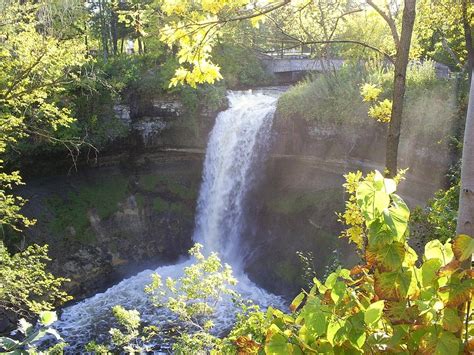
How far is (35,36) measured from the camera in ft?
23.9

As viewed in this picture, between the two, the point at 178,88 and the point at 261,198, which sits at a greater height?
the point at 178,88

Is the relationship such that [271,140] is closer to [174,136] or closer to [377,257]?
[174,136]

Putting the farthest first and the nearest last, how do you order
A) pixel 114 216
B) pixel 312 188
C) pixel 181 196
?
1. pixel 181 196
2. pixel 114 216
3. pixel 312 188

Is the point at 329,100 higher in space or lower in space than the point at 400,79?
lower

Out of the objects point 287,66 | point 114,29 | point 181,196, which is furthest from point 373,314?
point 114,29

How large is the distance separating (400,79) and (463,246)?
3265 millimetres

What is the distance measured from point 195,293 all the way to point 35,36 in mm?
5454

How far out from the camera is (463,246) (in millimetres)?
1419

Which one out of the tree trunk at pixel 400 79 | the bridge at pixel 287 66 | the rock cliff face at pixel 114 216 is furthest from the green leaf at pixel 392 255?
the bridge at pixel 287 66

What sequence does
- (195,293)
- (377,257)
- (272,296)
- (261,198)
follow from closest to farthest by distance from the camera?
1. (377,257)
2. (195,293)
3. (272,296)
4. (261,198)

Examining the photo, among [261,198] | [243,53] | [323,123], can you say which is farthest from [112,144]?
[243,53]

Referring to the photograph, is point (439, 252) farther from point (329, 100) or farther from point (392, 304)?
point (329, 100)

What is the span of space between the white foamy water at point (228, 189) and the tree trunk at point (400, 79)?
7.85 meters

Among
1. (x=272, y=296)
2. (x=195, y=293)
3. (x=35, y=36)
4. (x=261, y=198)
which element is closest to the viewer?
(x=195, y=293)
